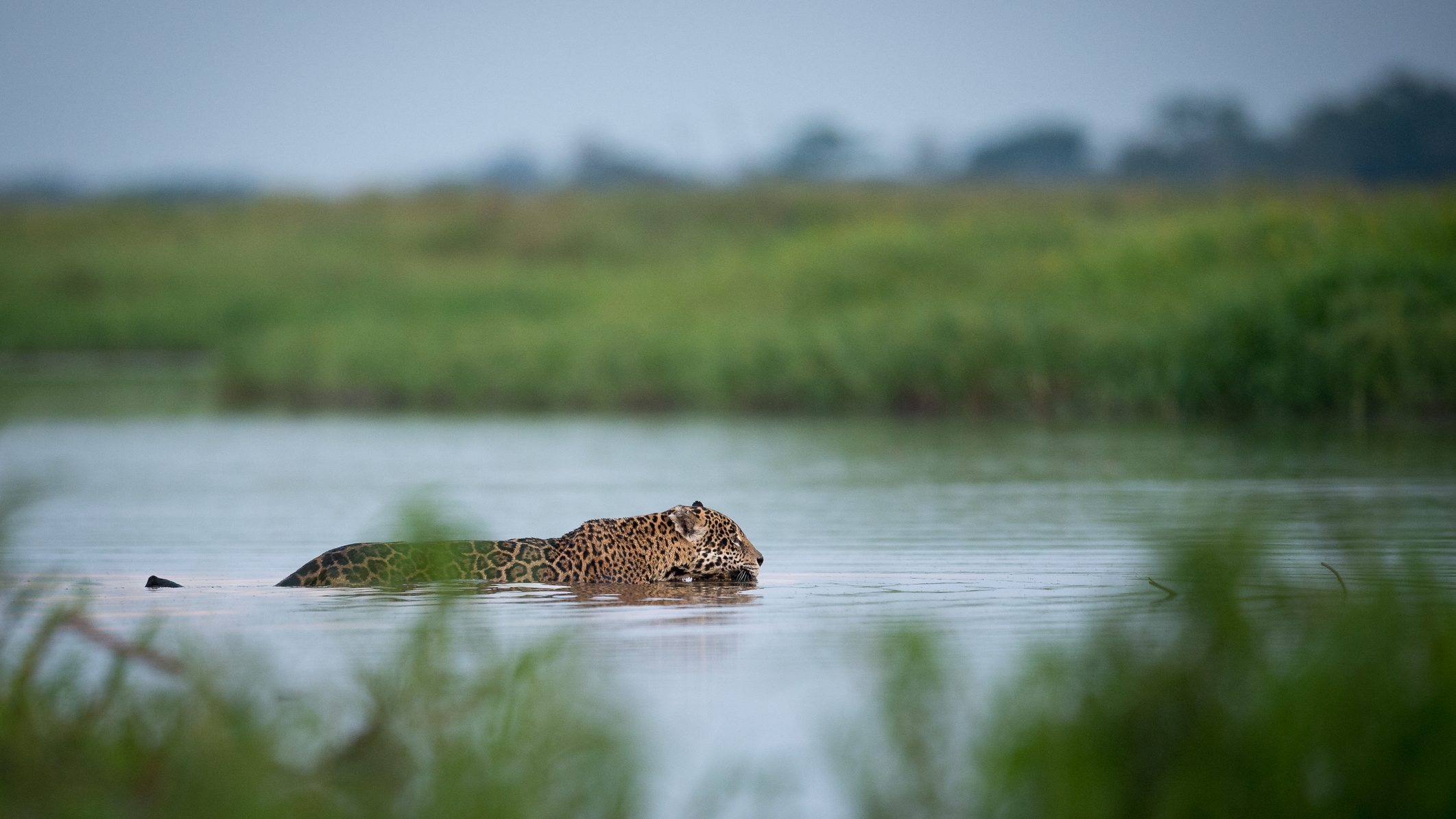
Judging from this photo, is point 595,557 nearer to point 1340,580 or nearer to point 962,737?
point 1340,580

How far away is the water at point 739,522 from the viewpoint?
808 cm

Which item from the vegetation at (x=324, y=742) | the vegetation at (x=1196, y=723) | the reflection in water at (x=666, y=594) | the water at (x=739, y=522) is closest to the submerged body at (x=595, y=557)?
the reflection in water at (x=666, y=594)

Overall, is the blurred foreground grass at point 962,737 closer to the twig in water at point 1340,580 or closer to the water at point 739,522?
the water at point 739,522

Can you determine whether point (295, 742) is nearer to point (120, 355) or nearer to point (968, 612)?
point (968, 612)

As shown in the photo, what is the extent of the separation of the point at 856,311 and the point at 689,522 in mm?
27502

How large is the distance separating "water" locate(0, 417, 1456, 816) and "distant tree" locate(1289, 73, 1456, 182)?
67.5 meters

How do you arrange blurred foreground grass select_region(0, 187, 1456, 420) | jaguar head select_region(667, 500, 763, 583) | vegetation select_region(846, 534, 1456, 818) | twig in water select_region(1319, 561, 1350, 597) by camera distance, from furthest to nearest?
1. blurred foreground grass select_region(0, 187, 1456, 420)
2. jaguar head select_region(667, 500, 763, 583)
3. twig in water select_region(1319, 561, 1350, 597)
4. vegetation select_region(846, 534, 1456, 818)

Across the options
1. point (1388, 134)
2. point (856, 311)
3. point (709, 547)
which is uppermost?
point (1388, 134)

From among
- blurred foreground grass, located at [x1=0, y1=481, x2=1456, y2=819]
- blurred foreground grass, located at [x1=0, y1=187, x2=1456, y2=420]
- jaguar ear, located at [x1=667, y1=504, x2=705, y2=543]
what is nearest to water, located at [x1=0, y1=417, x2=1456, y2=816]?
blurred foreground grass, located at [x1=0, y1=481, x2=1456, y2=819]

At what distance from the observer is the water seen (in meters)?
8.08

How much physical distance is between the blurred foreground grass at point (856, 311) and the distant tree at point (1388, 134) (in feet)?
72.9

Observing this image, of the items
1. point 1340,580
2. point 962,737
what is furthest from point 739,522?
point 962,737

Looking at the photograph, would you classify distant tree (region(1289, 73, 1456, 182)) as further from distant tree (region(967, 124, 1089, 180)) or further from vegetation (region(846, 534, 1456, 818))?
vegetation (region(846, 534, 1456, 818))

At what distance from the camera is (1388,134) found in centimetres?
9275
